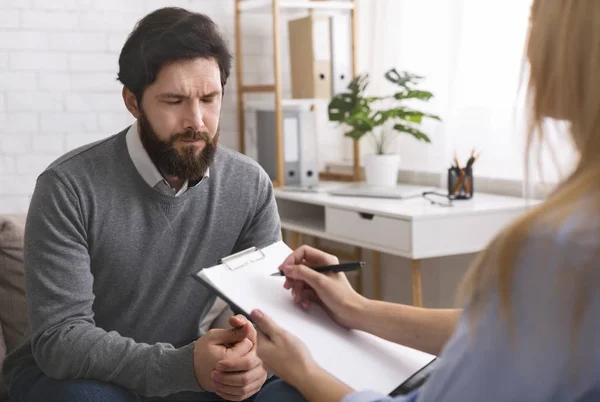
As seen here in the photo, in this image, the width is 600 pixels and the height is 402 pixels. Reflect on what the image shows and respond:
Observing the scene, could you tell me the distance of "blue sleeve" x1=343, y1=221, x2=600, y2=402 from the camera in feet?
2.14

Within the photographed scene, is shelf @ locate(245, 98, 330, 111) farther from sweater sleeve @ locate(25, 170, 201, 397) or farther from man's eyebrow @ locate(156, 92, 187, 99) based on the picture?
sweater sleeve @ locate(25, 170, 201, 397)

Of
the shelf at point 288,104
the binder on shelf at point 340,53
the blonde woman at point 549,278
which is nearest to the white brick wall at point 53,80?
the shelf at point 288,104

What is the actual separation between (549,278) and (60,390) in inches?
42.2

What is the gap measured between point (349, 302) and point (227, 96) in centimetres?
225

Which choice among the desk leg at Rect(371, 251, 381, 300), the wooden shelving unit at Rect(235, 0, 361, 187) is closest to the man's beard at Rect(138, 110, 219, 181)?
the wooden shelving unit at Rect(235, 0, 361, 187)

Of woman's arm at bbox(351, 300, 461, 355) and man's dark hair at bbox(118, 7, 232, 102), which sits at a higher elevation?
man's dark hair at bbox(118, 7, 232, 102)

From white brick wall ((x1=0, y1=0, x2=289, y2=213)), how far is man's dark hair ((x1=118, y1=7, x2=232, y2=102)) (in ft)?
4.56

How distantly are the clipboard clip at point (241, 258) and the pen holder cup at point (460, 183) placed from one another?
52.4 inches

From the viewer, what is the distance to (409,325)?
125 centimetres

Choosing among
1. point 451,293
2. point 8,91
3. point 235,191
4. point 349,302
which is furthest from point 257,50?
point 349,302

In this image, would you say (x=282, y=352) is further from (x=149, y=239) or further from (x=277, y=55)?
(x=277, y=55)

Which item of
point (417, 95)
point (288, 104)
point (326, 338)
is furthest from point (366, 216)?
point (326, 338)

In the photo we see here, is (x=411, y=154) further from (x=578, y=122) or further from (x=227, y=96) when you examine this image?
(x=578, y=122)

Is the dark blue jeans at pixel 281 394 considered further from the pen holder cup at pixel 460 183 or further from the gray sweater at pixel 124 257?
the pen holder cup at pixel 460 183
